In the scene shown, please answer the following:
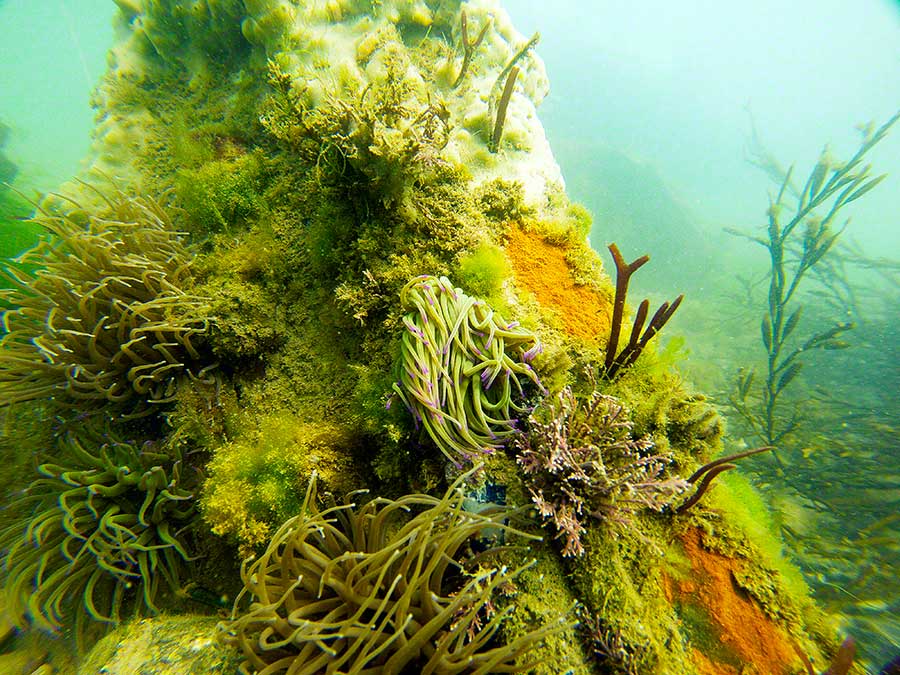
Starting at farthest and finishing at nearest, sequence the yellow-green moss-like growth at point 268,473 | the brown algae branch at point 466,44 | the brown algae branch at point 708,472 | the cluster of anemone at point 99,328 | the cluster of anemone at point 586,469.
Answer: the brown algae branch at point 466,44 < the cluster of anemone at point 99,328 < the yellow-green moss-like growth at point 268,473 < the brown algae branch at point 708,472 < the cluster of anemone at point 586,469

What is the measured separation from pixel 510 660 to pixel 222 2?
7.88 m

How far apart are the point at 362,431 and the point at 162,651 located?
70.4 inches

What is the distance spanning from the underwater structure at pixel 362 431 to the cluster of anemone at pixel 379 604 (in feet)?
0.07

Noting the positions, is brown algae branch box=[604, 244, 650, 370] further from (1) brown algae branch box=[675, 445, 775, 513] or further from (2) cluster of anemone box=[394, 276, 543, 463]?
(1) brown algae branch box=[675, 445, 775, 513]

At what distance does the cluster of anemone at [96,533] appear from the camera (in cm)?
299

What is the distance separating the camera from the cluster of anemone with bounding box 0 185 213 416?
3.33m

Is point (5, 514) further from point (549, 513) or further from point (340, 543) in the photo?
point (549, 513)

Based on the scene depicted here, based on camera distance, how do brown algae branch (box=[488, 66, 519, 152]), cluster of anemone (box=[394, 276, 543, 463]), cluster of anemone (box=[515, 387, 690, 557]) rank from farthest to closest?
brown algae branch (box=[488, 66, 519, 152]), cluster of anemone (box=[394, 276, 543, 463]), cluster of anemone (box=[515, 387, 690, 557])

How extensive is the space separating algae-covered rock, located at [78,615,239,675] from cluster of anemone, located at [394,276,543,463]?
1.83 meters

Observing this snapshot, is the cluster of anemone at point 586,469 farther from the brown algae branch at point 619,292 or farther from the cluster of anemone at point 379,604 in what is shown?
the brown algae branch at point 619,292

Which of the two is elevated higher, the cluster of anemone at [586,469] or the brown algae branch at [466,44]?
the brown algae branch at [466,44]

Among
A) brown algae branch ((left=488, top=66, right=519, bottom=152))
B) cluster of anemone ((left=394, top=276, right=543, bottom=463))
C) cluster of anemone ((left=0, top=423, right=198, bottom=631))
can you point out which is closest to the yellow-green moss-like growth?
cluster of anemone ((left=0, top=423, right=198, bottom=631))

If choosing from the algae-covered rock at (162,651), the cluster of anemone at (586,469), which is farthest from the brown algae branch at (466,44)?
the algae-covered rock at (162,651)

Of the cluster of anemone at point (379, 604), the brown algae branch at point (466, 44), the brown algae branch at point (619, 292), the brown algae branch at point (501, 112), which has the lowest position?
the cluster of anemone at point (379, 604)
